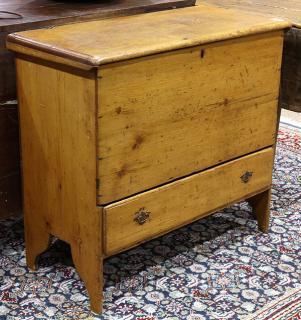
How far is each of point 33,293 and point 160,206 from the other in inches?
18.8

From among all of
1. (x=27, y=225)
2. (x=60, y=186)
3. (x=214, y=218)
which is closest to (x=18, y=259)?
(x=27, y=225)

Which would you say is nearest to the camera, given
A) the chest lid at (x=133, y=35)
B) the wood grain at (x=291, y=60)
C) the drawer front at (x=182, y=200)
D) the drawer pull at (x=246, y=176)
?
the chest lid at (x=133, y=35)

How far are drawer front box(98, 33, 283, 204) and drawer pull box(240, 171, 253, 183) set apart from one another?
0.08m

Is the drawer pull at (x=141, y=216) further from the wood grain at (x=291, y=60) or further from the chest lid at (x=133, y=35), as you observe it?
the wood grain at (x=291, y=60)

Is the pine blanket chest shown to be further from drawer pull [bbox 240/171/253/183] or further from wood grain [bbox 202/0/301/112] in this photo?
wood grain [bbox 202/0/301/112]

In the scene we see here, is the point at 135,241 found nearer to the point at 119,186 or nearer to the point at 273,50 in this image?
the point at 119,186

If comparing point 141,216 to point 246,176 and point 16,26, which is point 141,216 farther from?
point 16,26

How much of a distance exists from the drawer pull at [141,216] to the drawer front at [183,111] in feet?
0.23

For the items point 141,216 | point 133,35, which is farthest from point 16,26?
point 141,216

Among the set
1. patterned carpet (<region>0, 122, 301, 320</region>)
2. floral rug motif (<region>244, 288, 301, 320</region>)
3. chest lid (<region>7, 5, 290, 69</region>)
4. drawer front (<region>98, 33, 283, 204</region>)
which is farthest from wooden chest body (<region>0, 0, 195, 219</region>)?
floral rug motif (<region>244, 288, 301, 320</region>)

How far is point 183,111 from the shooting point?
222cm

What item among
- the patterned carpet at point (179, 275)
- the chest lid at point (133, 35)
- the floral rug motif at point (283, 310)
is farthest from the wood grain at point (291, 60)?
the floral rug motif at point (283, 310)

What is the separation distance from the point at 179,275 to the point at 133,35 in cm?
78

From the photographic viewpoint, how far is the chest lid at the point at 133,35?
1.99 metres
